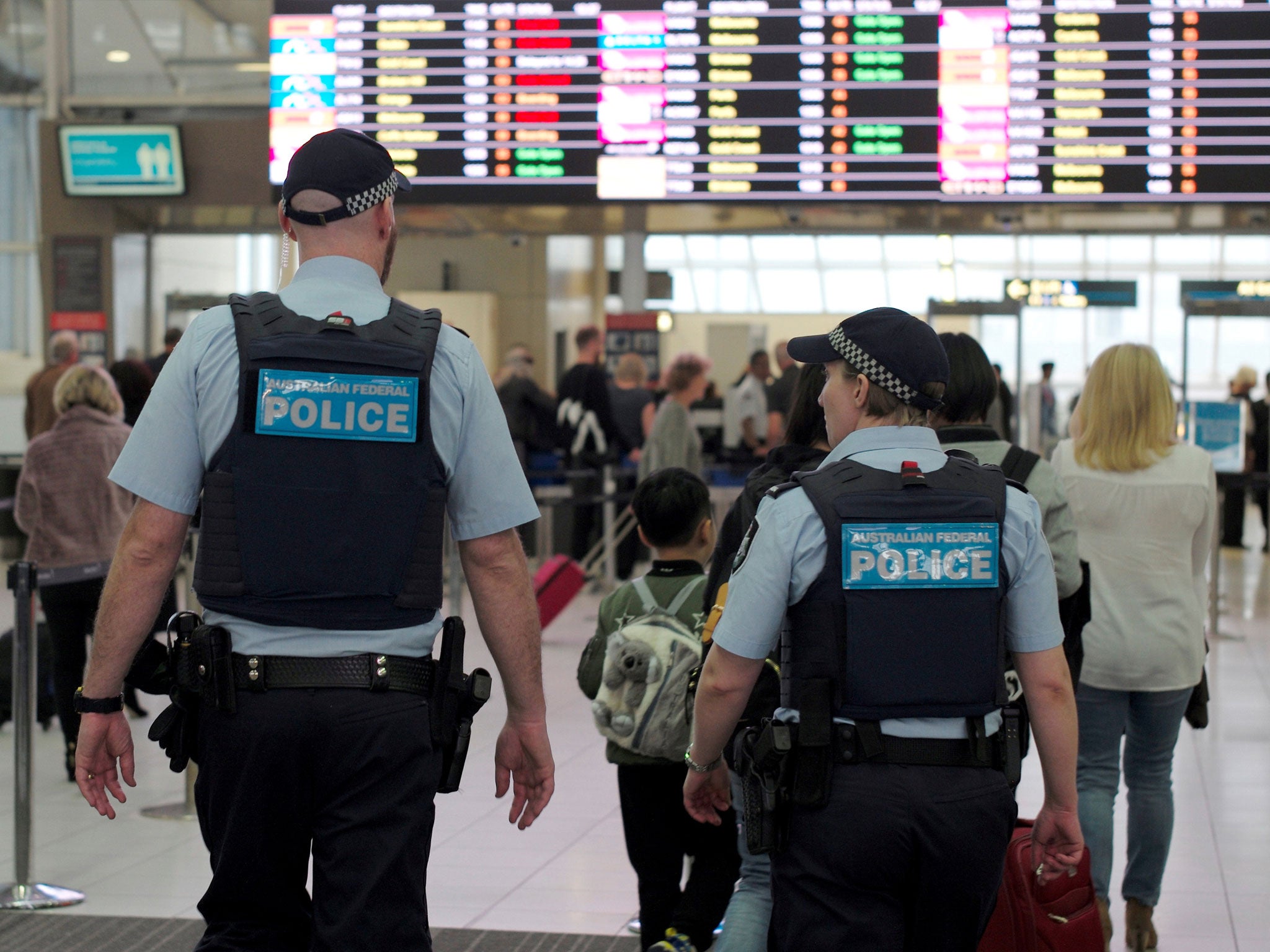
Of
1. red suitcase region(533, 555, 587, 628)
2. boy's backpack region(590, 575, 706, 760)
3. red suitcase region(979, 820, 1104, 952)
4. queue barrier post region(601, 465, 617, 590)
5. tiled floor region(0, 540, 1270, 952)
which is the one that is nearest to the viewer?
red suitcase region(979, 820, 1104, 952)

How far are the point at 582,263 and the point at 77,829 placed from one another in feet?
56.7

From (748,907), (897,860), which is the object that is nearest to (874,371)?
(897,860)

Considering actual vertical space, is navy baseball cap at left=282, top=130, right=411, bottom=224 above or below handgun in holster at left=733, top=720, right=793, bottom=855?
above

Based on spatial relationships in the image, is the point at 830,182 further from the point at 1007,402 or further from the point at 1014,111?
the point at 1007,402

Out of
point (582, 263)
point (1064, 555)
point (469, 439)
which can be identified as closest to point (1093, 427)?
point (1064, 555)

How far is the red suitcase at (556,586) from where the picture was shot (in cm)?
758

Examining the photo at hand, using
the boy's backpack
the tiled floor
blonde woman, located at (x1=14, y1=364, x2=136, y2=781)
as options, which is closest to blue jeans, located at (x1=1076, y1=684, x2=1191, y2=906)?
the tiled floor

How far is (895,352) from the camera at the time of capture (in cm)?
246

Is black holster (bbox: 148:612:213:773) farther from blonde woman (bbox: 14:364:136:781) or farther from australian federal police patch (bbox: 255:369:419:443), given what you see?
blonde woman (bbox: 14:364:136:781)

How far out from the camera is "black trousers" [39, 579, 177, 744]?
18.8 feet

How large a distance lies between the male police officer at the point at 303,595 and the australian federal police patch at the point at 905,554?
65 cm

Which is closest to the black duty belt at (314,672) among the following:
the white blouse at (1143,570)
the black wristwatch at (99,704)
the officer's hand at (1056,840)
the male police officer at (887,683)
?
the black wristwatch at (99,704)

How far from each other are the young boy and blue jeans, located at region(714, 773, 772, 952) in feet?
1.26

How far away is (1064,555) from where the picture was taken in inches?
135
